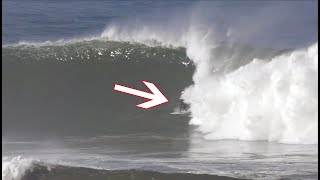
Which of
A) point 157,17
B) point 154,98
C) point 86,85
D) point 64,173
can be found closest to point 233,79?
point 154,98

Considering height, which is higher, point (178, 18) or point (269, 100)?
point (178, 18)

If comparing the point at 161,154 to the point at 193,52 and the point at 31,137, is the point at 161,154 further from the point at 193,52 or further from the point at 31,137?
the point at 193,52

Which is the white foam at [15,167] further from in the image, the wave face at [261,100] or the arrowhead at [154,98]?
the arrowhead at [154,98]

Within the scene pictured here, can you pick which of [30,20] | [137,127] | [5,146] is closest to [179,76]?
[137,127]

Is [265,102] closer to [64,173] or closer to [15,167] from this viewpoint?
[64,173]

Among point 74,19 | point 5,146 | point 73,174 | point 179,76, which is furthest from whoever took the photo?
point 74,19

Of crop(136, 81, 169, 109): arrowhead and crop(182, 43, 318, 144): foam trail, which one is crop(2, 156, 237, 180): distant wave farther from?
crop(136, 81, 169, 109): arrowhead

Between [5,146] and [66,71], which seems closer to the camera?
[5,146]
